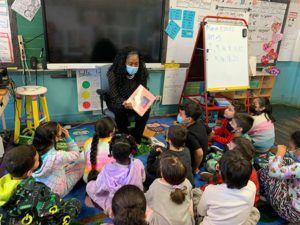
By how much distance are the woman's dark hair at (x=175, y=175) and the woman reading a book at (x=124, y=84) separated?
1.32 meters

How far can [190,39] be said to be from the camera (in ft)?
11.3

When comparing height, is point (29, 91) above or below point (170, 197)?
above

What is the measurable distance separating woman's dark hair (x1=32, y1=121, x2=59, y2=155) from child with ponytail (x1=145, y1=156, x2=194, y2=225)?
0.76 metres

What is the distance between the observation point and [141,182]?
5.41ft

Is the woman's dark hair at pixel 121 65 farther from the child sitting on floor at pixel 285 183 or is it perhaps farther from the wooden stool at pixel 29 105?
the child sitting on floor at pixel 285 183

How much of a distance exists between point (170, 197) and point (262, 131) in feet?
5.52

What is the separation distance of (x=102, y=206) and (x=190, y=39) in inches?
101

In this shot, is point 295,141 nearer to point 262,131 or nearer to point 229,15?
point 262,131

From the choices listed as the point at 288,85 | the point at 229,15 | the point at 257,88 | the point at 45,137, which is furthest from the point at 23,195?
the point at 288,85

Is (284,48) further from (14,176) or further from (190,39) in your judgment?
(14,176)

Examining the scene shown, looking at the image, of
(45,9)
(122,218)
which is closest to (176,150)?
(122,218)

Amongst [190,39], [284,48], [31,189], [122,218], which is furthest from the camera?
[284,48]

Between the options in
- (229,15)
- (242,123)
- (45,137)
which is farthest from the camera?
(229,15)

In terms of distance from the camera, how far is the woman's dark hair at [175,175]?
1250 millimetres
